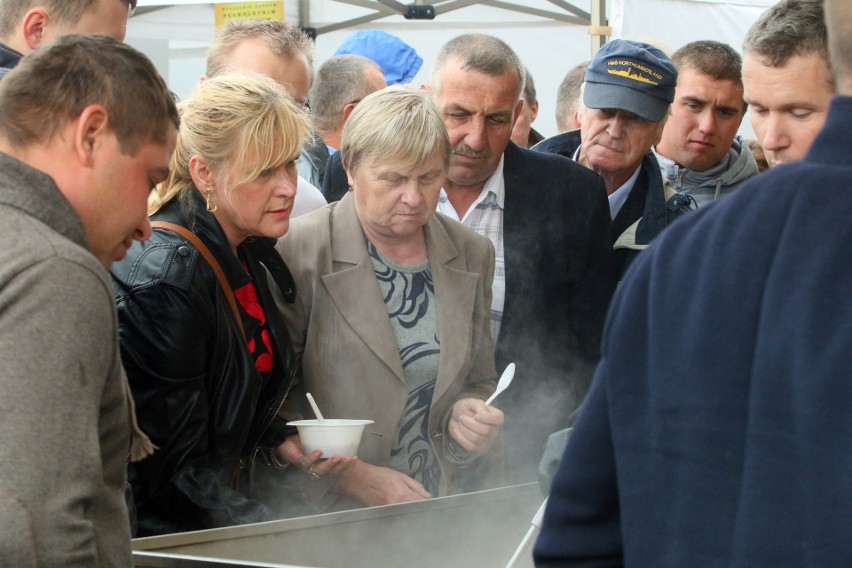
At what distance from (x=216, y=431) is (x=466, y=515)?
57 centimetres

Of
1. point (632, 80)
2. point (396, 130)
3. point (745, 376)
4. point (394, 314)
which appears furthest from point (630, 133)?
point (745, 376)

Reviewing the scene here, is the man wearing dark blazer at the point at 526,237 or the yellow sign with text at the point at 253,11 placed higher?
the yellow sign with text at the point at 253,11

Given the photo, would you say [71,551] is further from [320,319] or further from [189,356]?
[320,319]

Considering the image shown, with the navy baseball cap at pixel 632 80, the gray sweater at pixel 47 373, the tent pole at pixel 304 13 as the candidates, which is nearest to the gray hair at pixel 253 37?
the navy baseball cap at pixel 632 80

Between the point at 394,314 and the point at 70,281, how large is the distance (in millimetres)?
1383

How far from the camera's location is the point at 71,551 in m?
1.19

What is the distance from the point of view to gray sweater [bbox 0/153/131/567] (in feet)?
3.78

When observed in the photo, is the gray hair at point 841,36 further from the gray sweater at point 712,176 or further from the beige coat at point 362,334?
the gray sweater at point 712,176

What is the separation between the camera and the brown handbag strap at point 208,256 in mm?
2113

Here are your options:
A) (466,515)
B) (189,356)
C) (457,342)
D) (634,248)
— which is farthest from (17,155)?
(634,248)

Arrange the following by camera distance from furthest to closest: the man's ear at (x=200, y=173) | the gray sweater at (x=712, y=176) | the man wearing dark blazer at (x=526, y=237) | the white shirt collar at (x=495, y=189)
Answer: the gray sweater at (x=712, y=176) → the white shirt collar at (x=495, y=189) → the man wearing dark blazer at (x=526, y=237) → the man's ear at (x=200, y=173)

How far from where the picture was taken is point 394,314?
8.37 ft

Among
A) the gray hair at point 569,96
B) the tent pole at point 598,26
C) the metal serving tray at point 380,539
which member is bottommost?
the metal serving tray at point 380,539

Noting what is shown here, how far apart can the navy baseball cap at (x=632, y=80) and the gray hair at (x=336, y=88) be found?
58.6 inches
